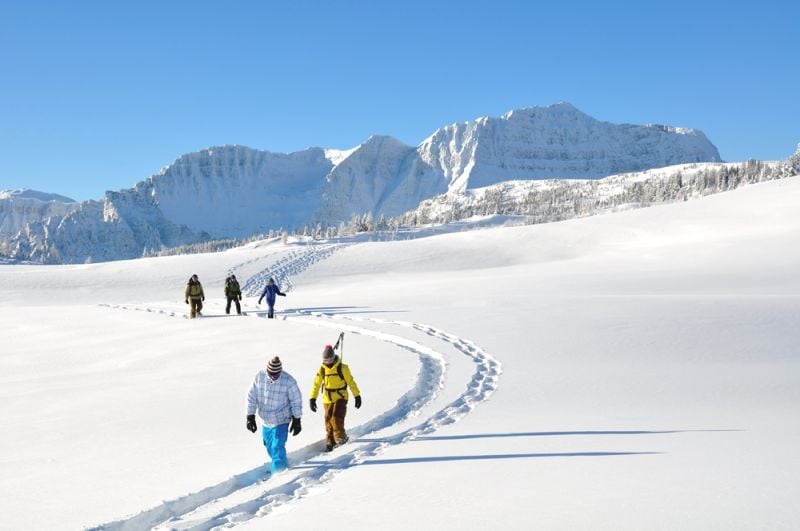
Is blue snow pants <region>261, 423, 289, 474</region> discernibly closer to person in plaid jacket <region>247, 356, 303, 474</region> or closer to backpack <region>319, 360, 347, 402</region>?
person in plaid jacket <region>247, 356, 303, 474</region>

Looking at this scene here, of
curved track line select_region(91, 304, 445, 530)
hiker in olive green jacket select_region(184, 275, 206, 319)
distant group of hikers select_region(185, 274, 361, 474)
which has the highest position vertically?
hiker in olive green jacket select_region(184, 275, 206, 319)

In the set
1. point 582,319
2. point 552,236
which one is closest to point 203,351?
point 582,319

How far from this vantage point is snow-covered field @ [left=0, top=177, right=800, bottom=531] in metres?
5.98

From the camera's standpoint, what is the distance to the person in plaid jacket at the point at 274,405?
26.6 ft

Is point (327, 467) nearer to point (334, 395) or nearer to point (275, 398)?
point (275, 398)

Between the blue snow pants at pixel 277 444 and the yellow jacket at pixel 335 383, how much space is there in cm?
92

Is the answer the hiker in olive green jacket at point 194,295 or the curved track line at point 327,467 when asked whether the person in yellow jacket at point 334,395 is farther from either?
the hiker in olive green jacket at point 194,295

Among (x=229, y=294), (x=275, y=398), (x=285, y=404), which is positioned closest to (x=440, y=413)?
(x=285, y=404)

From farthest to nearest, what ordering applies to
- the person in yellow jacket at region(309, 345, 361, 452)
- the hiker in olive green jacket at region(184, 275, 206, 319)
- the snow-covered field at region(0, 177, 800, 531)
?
the hiker in olive green jacket at region(184, 275, 206, 319) < the person in yellow jacket at region(309, 345, 361, 452) < the snow-covered field at region(0, 177, 800, 531)

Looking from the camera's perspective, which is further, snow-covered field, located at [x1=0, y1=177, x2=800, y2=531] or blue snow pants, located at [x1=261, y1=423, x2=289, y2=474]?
blue snow pants, located at [x1=261, y1=423, x2=289, y2=474]

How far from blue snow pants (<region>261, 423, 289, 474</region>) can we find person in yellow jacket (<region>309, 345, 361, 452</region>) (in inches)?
22.8

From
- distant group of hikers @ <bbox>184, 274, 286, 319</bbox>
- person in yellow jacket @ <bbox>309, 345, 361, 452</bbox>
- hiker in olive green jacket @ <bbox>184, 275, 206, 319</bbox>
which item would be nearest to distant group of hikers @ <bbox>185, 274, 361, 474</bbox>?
person in yellow jacket @ <bbox>309, 345, 361, 452</bbox>

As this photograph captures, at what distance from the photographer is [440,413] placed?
1016 cm

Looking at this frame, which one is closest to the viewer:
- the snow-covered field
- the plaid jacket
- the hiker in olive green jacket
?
the snow-covered field
